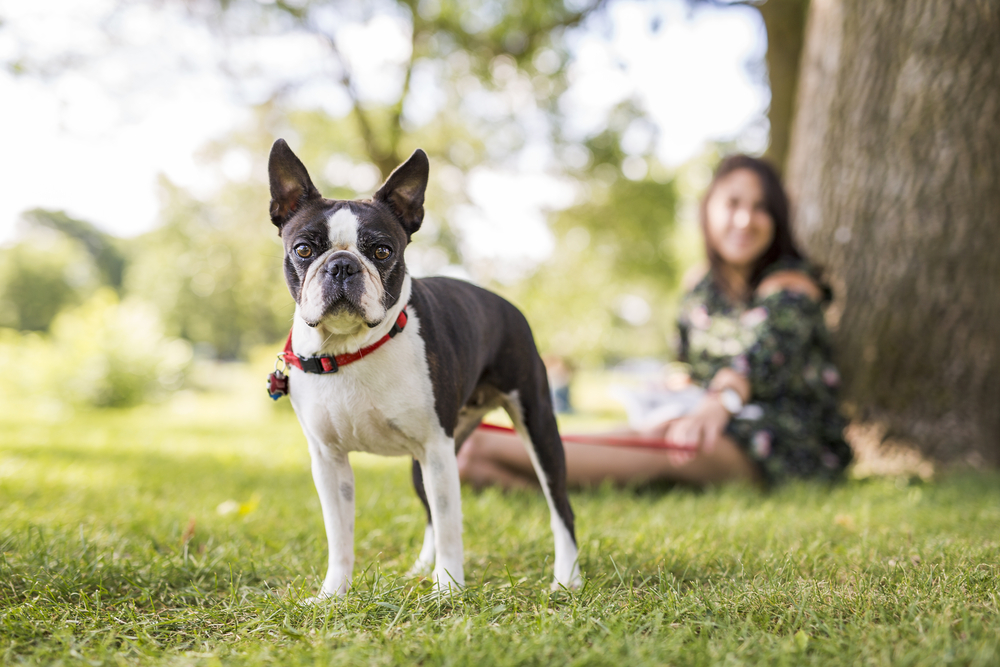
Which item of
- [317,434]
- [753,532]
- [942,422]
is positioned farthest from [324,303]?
[942,422]

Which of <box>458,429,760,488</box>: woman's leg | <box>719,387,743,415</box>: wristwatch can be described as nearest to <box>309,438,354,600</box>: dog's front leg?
<box>458,429,760,488</box>: woman's leg

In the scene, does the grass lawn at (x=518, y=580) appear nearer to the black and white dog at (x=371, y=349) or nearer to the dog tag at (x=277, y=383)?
the black and white dog at (x=371, y=349)

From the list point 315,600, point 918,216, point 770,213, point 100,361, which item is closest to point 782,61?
point 918,216

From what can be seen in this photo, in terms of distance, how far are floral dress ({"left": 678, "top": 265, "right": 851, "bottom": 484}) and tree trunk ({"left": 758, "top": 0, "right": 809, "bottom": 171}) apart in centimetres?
341

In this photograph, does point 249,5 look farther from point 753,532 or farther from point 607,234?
point 753,532

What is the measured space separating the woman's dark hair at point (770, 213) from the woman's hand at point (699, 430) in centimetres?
106

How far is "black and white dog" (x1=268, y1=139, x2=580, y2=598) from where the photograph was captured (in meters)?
1.84

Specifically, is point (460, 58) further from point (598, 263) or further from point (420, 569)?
point (420, 569)

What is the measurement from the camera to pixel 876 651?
150cm

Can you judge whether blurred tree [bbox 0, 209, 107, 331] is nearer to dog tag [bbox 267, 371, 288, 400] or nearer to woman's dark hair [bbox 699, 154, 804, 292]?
woman's dark hair [bbox 699, 154, 804, 292]

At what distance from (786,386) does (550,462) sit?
2418 millimetres

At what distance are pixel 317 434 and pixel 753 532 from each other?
1960 millimetres

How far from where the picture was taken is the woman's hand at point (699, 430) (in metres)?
3.73

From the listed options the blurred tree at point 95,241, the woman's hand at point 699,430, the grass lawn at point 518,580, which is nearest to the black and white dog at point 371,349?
the grass lawn at point 518,580
